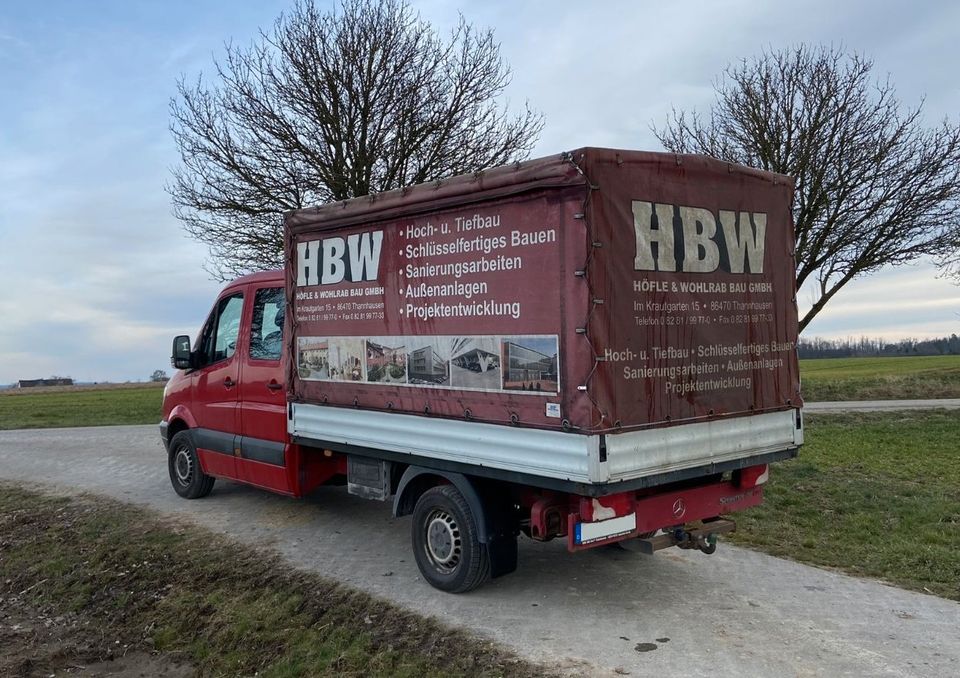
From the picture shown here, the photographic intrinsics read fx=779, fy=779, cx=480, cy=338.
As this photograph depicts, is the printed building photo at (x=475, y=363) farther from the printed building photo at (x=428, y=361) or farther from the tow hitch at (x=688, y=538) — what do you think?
the tow hitch at (x=688, y=538)

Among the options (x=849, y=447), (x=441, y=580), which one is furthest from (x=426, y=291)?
(x=849, y=447)

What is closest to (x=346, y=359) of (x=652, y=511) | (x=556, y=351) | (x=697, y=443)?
(x=556, y=351)

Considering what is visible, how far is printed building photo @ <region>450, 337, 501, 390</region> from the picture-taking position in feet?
16.7

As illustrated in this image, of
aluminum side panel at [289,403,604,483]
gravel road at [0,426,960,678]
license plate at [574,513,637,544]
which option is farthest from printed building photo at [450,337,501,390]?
gravel road at [0,426,960,678]

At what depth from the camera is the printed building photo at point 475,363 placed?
508 cm

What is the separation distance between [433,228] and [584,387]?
1751mm

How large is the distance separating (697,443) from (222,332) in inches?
204

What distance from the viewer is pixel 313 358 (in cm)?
673

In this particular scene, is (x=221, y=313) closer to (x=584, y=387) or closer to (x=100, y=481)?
(x=100, y=481)

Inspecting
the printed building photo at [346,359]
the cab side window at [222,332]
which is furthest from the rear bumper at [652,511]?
the cab side window at [222,332]

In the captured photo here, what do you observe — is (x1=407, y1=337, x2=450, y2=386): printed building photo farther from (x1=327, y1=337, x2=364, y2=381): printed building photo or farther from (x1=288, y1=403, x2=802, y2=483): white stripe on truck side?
(x1=327, y1=337, x2=364, y2=381): printed building photo

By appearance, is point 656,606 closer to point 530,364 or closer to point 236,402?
point 530,364

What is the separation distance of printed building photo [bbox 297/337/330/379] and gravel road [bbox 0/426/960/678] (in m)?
1.53

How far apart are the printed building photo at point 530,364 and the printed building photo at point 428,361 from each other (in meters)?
0.58
